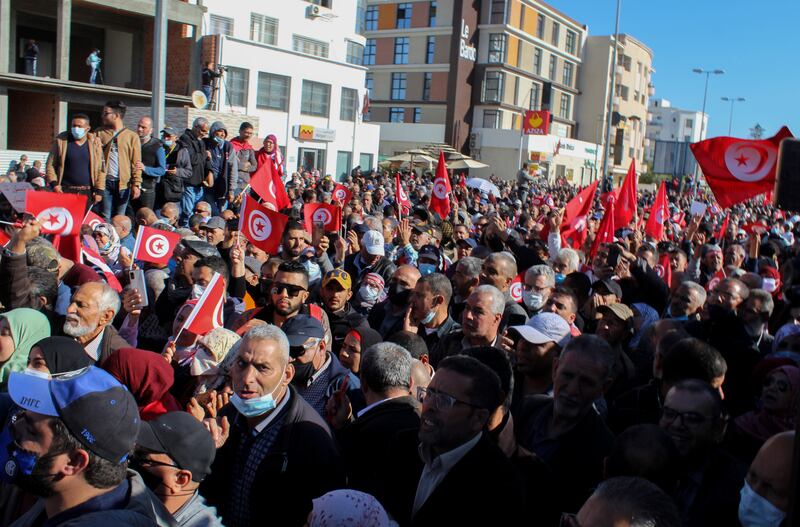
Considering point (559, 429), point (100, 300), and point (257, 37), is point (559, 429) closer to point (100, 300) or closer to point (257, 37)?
point (100, 300)

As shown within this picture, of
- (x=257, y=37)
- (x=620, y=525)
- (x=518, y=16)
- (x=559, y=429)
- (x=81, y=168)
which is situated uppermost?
(x=518, y=16)

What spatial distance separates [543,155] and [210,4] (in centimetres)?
3393

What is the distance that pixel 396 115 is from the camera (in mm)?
63156

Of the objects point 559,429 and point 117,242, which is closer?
point 559,429

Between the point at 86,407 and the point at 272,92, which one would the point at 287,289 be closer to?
the point at 86,407

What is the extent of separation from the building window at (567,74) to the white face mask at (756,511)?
7055cm

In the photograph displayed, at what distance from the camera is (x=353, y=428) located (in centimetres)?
390

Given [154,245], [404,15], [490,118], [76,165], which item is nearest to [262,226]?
[154,245]

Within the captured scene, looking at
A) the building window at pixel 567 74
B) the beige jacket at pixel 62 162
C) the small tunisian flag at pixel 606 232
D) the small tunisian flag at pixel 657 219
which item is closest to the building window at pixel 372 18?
the building window at pixel 567 74

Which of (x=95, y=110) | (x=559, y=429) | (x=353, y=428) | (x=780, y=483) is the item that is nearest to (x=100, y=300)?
(x=353, y=428)

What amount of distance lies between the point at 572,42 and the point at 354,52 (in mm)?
34810

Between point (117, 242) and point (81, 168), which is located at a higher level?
point (81, 168)

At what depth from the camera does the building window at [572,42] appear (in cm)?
7094

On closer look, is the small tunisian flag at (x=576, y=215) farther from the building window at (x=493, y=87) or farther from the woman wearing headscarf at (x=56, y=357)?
the building window at (x=493, y=87)
